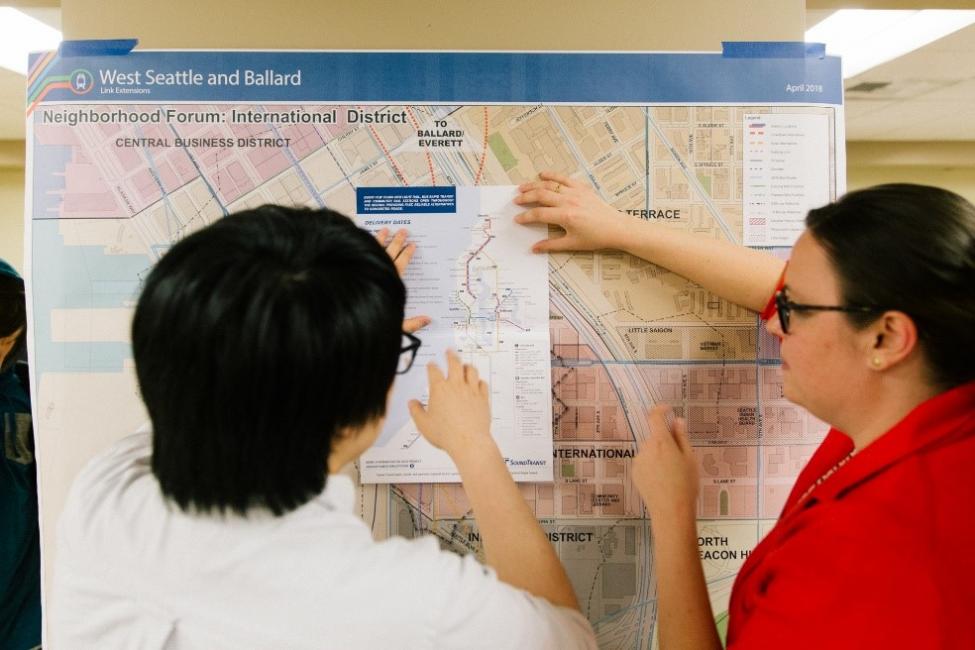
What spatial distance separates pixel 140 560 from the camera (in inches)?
29.9

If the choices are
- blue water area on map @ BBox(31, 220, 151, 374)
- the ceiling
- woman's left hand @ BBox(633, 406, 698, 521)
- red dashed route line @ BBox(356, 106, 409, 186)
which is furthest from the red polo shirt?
the ceiling

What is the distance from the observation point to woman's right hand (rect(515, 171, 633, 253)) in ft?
4.06

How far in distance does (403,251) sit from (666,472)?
2.08 feet

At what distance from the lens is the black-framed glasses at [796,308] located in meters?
0.86

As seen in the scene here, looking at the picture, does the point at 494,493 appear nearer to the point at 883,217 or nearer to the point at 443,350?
the point at 443,350

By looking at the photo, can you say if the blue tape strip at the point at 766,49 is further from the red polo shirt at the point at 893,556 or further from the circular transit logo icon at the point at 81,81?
the circular transit logo icon at the point at 81,81

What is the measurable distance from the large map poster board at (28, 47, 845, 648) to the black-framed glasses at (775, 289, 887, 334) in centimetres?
34

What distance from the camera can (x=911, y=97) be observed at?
4.79 m

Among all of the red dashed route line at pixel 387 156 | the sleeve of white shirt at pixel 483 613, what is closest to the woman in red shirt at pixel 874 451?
the sleeve of white shirt at pixel 483 613

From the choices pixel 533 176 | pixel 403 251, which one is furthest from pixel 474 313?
pixel 533 176

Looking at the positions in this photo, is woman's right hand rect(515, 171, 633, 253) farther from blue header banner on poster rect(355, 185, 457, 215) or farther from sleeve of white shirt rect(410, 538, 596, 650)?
sleeve of white shirt rect(410, 538, 596, 650)

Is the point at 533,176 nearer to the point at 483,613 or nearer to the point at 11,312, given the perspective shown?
the point at 483,613

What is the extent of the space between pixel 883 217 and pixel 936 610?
0.48 m

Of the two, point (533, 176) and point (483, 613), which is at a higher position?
point (533, 176)
